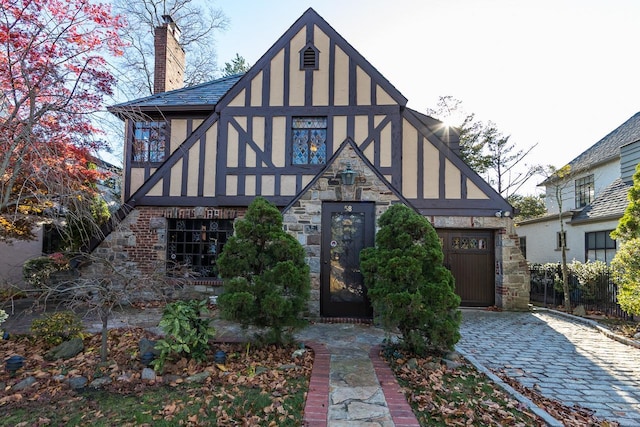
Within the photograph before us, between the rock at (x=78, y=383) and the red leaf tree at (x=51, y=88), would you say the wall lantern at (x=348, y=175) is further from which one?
the rock at (x=78, y=383)

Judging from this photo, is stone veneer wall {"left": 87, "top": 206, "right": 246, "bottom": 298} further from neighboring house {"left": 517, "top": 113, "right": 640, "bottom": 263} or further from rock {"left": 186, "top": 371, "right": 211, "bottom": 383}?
neighboring house {"left": 517, "top": 113, "right": 640, "bottom": 263}

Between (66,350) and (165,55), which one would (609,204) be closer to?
(66,350)

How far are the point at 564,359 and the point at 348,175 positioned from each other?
14.2 ft

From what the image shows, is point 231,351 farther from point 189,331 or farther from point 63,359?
point 63,359

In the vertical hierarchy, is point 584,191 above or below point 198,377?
above

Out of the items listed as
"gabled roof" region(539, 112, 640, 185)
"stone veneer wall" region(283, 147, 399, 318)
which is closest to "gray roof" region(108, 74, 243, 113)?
"stone veneer wall" region(283, 147, 399, 318)

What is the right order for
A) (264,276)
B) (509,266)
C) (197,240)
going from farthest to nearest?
(197,240)
(509,266)
(264,276)

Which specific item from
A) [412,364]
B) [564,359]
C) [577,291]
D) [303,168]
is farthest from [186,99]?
[577,291]

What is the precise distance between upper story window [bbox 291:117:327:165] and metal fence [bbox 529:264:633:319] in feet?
24.2

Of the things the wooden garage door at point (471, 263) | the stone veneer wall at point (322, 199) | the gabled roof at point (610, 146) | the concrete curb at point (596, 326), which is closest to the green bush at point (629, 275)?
the concrete curb at point (596, 326)

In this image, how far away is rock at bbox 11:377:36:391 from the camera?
3.59 meters

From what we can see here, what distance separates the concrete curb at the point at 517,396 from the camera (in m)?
2.99

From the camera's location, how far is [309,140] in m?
8.45

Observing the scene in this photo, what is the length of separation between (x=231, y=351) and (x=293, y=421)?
1.86 m
